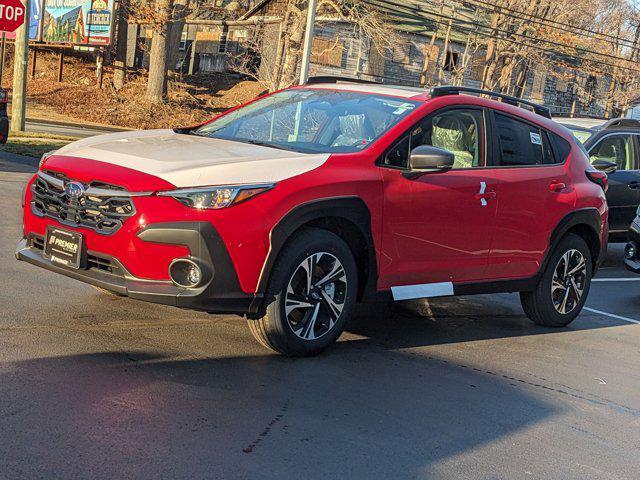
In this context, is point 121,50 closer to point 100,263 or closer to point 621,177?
point 621,177

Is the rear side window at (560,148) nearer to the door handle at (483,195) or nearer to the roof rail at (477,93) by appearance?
the roof rail at (477,93)

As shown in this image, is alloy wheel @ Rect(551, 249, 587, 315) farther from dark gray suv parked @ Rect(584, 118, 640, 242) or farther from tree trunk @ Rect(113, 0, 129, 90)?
tree trunk @ Rect(113, 0, 129, 90)

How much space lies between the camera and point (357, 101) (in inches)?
259

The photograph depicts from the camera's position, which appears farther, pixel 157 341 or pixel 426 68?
pixel 426 68

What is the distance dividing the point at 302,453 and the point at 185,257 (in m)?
1.47

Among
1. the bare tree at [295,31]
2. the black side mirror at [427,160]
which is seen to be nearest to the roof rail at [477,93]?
the black side mirror at [427,160]

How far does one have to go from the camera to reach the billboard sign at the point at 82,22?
35.4m

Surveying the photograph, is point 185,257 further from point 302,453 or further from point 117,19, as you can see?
point 117,19

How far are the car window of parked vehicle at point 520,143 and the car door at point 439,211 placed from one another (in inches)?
9.6

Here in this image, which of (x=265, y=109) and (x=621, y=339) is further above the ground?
(x=265, y=109)

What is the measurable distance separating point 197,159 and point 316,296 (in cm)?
116

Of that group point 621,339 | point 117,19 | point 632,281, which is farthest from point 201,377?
point 117,19

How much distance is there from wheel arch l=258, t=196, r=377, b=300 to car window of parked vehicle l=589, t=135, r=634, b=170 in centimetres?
674

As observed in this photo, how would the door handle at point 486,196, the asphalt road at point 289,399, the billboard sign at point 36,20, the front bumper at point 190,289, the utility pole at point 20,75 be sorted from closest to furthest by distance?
the asphalt road at point 289,399 < the front bumper at point 190,289 < the door handle at point 486,196 < the utility pole at point 20,75 < the billboard sign at point 36,20
